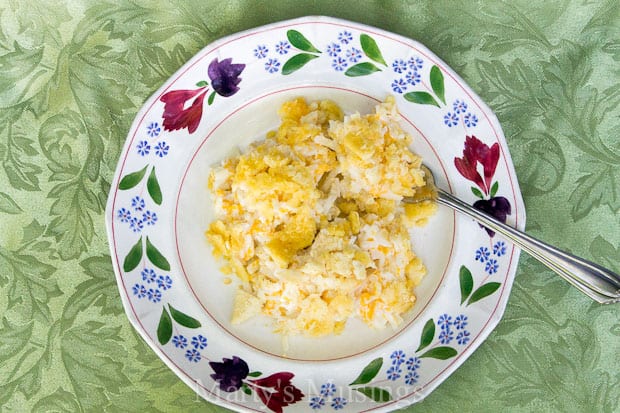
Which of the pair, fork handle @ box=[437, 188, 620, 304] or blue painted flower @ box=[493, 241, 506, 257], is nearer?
fork handle @ box=[437, 188, 620, 304]

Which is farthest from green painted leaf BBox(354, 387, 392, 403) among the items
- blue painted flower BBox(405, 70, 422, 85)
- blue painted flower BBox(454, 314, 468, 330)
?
blue painted flower BBox(405, 70, 422, 85)

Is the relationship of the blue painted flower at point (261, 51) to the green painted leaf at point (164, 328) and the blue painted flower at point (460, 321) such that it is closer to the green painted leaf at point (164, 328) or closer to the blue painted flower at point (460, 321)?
the green painted leaf at point (164, 328)

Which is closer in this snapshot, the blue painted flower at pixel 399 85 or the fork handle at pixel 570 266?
the fork handle at pixel 570 266

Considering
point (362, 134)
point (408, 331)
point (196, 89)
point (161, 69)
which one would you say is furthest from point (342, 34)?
point (408, 331)

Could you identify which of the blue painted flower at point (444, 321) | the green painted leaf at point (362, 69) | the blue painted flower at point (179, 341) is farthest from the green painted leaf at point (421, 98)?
the blue painted flower at point (179, 341)

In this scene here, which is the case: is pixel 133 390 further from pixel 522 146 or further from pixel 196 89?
pixel 522 146

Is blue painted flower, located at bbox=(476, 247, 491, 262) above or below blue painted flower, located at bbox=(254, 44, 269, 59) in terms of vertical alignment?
below

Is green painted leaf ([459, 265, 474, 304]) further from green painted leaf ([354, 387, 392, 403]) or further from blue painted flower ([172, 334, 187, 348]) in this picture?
blue painted flower ([172, 334, 187, 348])
